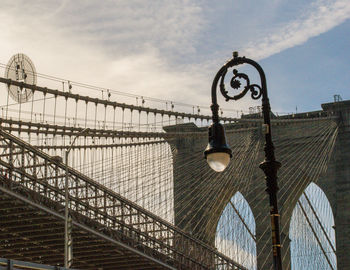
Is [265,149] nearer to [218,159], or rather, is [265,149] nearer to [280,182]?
[218,159]

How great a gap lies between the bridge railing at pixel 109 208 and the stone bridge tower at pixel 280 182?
437cm

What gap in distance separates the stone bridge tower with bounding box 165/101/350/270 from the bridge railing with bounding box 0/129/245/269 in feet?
14.3

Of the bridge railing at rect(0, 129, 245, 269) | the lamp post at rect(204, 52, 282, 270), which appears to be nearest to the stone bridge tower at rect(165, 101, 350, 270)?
→ the bridge railing at rect(0, 129, 245, 269)

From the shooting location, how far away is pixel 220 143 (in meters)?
13.7

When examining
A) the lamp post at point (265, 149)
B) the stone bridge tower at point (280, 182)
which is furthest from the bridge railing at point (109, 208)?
the lamp post at point (265, 149)

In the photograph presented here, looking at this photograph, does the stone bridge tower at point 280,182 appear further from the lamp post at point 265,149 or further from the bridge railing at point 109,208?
the lamp post at point 265,149

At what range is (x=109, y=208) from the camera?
41750mm

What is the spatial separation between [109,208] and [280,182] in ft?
65.0

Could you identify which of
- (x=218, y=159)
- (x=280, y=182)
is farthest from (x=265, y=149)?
(x=280, y=182)

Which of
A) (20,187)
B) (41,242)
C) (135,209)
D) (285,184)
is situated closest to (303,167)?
(285,184)

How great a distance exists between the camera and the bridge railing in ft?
108

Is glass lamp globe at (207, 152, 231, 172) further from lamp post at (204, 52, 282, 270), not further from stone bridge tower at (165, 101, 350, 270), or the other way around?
stone bridge tower at (165, 101, 350, 270)

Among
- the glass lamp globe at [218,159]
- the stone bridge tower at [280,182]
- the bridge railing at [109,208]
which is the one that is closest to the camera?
the glass lamp globe at [218,159]

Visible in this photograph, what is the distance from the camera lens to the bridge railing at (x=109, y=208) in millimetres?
32844
